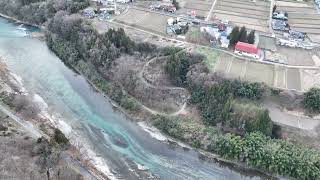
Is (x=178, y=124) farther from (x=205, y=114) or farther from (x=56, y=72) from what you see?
(x=56, y=72)

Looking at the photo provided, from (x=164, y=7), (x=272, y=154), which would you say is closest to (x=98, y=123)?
(x=272, y=154)

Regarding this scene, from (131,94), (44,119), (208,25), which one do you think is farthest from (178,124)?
(208,25)

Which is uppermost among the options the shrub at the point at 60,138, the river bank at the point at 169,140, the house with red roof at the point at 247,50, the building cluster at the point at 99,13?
the building cluster at the point at 99,13

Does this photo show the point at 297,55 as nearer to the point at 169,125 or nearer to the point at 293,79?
the point at 293,79

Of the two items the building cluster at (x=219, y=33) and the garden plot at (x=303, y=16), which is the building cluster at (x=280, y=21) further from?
the building cluster at (x=219, y=33)

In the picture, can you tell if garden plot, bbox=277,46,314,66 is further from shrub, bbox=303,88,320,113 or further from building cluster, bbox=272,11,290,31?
shrub, bbox=303,88,320,113

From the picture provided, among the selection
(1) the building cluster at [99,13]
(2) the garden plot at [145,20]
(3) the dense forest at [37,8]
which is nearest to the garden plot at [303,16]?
(2) the garden plot at [145,20]
